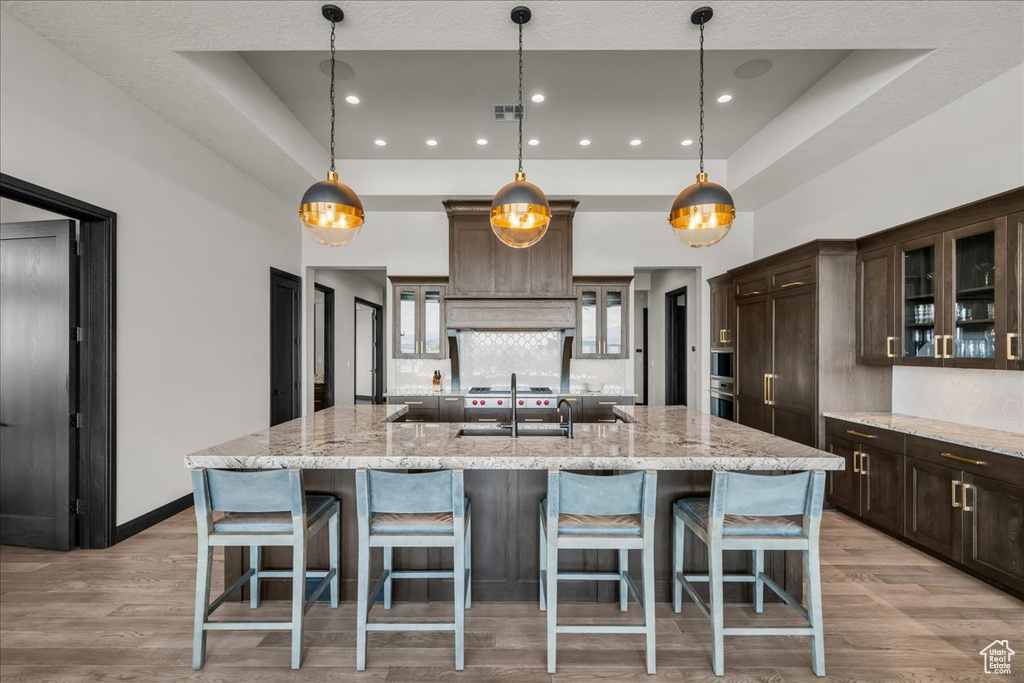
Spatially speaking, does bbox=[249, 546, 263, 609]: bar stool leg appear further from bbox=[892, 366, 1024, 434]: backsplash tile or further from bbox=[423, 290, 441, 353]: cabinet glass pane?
bbox=[892, 366, 1024, 434]: backsplash tile

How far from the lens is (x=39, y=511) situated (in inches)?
129

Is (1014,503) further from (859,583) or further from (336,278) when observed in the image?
(336,278)

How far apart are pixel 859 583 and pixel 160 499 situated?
191 inches

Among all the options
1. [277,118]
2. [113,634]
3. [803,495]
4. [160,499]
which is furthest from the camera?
[277,118]

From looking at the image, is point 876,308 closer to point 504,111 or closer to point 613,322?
point 613,322

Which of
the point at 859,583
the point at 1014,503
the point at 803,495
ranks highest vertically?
the point at 803,495

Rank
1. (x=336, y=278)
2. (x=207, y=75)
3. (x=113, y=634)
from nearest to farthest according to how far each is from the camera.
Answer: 1. (x=113, y=634)
2. (x=207, y=75)
3. (x=336, y=278)

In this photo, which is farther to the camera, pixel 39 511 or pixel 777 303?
pixel 777 303

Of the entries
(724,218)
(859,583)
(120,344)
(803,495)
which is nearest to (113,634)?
(120,344)

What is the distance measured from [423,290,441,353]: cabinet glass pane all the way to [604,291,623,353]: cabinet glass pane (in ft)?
6.52

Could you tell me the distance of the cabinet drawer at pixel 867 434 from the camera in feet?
10.9

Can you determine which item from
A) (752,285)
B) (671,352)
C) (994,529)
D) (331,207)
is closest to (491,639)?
(331,207)

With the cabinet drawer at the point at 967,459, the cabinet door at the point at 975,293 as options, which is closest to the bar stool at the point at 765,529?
the cabinet drawer at the point at 967,459

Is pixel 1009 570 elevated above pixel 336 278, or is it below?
below
